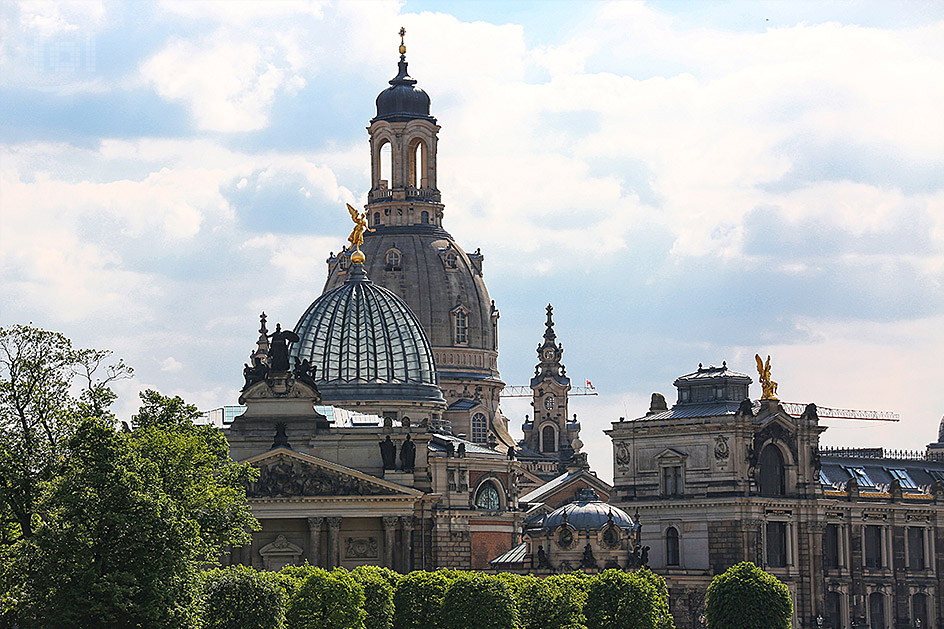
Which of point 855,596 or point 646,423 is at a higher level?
point 646,423

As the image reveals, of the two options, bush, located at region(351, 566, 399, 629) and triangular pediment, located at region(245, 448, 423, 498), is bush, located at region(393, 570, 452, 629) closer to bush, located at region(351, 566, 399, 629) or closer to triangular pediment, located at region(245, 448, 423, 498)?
bush, located at region(351, 566, 399, 629)

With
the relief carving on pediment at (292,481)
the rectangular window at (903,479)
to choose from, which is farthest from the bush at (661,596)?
the rectangular window at (903,479)

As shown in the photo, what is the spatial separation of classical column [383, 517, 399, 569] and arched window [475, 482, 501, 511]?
987cm

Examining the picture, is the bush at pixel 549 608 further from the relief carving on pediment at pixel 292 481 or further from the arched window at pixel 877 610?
the arched window at pixel 877 610

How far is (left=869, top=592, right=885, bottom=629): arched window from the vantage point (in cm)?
16975

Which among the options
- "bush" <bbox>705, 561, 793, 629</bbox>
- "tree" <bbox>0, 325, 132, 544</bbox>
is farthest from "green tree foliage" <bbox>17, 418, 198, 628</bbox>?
"bush" <bbox>705, 561, 793, 629</bbox>

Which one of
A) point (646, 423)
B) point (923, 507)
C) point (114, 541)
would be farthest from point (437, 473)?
point (114, 541)

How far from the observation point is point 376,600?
11825cm

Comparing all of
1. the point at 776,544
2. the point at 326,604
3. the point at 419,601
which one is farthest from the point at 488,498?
the point at 326,604

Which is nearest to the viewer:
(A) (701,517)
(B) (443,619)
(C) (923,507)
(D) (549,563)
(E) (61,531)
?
(E) (61,531)

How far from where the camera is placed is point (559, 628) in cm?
12362

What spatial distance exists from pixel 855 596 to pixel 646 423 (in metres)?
21.4

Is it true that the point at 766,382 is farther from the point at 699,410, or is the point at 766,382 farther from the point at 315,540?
the point at 315,540

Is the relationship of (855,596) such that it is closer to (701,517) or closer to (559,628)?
(701,517)
